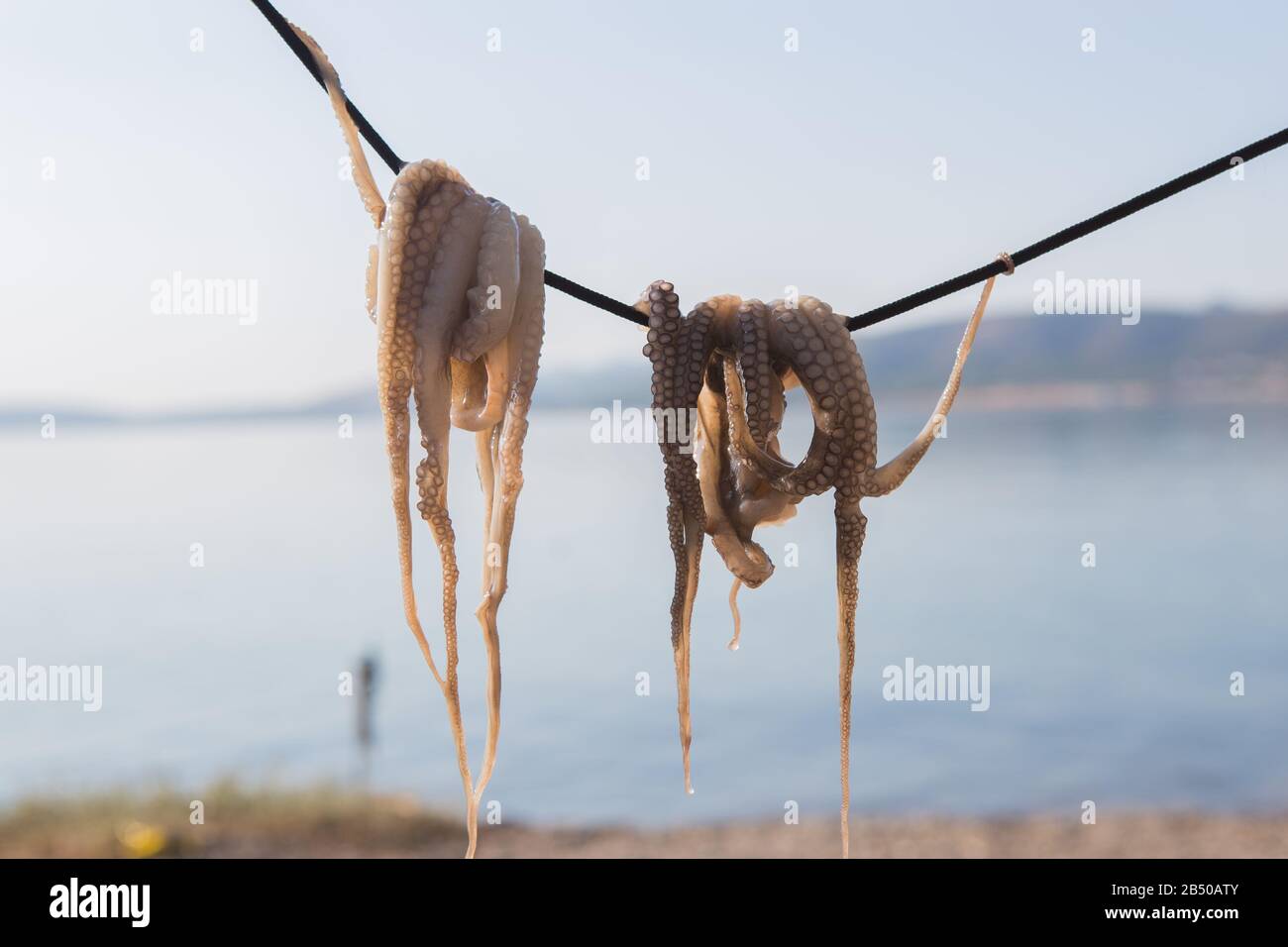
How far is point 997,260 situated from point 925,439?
253 millimetres

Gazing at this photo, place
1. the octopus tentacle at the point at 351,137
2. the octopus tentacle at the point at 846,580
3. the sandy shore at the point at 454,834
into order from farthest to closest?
the sandy shore at the point at 454,834
the octopus tentacle at the point at 846,580
the octopus tentacle at the point at 351,137

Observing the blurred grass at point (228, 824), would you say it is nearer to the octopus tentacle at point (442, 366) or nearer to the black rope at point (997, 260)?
the octopus tentacle at point (442, 366)

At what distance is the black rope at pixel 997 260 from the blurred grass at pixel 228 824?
246 inches

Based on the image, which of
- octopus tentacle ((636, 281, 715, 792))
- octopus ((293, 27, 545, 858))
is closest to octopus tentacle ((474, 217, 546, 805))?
octopus ((293, 27, 545, 858))

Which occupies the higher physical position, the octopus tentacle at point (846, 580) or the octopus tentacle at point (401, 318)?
the octopus tentacle at point (401, 318)

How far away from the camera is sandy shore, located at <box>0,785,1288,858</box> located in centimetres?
690

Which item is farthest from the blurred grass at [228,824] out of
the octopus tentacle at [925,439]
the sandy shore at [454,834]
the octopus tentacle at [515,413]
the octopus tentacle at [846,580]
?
the octopus tentacle at [925,439]

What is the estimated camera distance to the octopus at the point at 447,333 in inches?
51.2

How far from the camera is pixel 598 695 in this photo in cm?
1772

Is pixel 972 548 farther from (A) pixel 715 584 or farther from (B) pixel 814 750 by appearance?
(B) pixel 814 750

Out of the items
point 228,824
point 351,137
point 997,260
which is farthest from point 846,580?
point 228,824

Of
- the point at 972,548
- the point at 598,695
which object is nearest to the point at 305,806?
the point at 598,695

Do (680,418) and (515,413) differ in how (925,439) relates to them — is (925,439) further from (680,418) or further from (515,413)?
(515,413)

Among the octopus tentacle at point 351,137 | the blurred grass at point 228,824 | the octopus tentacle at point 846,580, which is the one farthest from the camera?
the blurred grass at point 228,824
